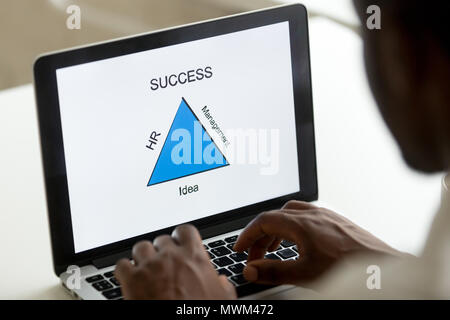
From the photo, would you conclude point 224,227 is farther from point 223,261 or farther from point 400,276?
point 400,276

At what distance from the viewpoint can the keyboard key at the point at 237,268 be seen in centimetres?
101

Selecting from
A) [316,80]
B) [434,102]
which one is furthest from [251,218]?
[316,80]

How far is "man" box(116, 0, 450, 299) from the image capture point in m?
0.72

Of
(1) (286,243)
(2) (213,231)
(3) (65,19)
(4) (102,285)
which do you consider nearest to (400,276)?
(1) (286,243)

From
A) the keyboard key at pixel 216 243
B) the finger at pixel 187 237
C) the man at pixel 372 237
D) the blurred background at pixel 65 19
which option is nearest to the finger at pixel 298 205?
the man at pixel 372 237

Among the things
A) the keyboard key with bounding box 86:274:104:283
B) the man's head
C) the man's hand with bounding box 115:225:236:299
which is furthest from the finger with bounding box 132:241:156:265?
the man's head

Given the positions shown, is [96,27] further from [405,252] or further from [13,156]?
[405,252]

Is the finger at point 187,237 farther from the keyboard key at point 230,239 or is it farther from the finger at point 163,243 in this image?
the keyboard key at point 230,239

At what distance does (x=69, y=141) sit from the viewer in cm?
98

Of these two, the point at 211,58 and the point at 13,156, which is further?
the point at 13,156

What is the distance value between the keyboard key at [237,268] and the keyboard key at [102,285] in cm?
16

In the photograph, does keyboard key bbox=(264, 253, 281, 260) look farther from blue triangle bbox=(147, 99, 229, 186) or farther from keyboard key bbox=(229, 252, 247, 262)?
blue triangle bbox=(147, 99, 229, 186)

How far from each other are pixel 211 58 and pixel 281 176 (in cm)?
21

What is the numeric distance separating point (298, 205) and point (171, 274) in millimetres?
272
